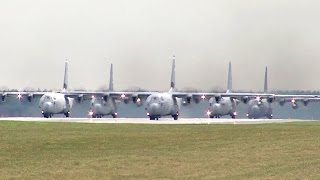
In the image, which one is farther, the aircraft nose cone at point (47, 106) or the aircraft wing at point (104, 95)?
the aircraft wing at point (104, 95)

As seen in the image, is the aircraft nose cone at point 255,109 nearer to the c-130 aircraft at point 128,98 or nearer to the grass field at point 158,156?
the c-130 aircraft at point 128,98

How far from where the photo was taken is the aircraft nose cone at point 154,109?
127 meters

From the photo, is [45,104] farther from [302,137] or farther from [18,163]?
[18,163]

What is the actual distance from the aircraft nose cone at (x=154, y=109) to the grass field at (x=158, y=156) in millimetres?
65419

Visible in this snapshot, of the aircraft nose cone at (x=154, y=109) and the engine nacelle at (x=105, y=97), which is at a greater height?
the engine nacelle at (x=105, y=97)

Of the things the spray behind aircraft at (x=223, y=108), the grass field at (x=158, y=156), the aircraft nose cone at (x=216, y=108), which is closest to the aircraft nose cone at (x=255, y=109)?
the spray behind aircraft at (x=223, y=108)

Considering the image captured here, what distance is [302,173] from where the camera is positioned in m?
34.8

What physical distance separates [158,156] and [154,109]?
8400cm

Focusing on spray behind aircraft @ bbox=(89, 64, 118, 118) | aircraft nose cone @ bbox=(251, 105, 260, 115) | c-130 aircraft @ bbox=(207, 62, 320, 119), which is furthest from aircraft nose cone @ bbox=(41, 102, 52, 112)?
aircraft nose cone @ bbox=(251, 105, 260, 115)

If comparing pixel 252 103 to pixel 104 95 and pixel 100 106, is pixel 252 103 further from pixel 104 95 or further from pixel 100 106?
pixel 104 95

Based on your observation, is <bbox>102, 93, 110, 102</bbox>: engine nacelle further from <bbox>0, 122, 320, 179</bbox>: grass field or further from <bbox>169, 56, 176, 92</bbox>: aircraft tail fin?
<bbox>0, 122, 320, 179</bbox>: grass field

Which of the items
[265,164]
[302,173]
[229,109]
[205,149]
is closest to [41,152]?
[205,149]

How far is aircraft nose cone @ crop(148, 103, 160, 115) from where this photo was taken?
127 m

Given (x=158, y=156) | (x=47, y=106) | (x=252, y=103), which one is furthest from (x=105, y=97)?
(x=158, y=156)
